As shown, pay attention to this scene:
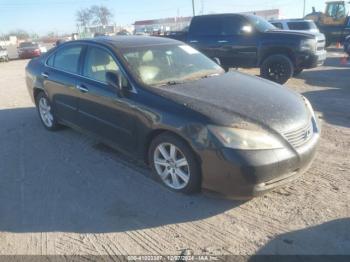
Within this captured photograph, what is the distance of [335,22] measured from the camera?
22.8 m

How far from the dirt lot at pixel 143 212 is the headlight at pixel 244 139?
688 millimetres

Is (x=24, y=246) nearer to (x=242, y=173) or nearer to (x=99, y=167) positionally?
(x=99, y=167)

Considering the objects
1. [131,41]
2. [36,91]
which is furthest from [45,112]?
[131,41]

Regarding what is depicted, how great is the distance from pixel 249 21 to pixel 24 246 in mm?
9013

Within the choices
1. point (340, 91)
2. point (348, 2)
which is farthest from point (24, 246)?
point (348, 2)

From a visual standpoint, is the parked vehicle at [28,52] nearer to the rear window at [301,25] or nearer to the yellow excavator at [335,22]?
the rear window at [301,25]

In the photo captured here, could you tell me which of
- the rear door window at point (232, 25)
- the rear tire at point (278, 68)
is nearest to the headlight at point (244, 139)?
the rear tire at point (278, 68)

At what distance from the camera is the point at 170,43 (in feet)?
16.8

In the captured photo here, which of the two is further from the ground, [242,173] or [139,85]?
[139,85]

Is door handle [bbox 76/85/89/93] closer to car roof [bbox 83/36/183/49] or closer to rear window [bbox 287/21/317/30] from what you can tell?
car roof [bbox 83/36/183/49]

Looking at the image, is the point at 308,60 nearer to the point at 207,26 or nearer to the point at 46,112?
the point at 207,26

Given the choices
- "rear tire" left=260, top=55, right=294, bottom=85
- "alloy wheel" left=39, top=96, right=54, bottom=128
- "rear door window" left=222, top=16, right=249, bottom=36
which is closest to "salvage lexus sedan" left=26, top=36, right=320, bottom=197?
"alloy wheel" left=39, top=96, right=54, bottom=128

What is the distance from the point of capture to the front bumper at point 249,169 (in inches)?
129

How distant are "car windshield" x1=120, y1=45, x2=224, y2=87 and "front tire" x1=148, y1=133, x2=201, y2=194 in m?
0.74
